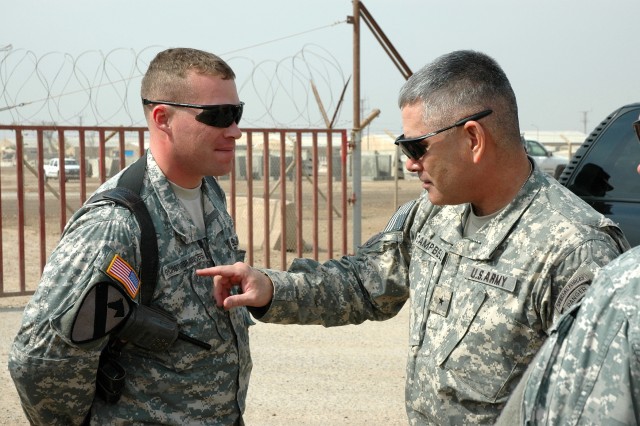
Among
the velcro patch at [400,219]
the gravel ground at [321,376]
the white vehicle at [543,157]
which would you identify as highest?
the velcro patch at [400,219]

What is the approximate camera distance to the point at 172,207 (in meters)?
2.67

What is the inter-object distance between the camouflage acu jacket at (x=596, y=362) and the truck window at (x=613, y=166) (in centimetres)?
300

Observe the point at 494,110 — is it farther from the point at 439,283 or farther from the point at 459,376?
the point at 459,376

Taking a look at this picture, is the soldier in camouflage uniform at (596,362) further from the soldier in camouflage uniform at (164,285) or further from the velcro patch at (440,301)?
the soldier in camouflage uniform at (164,285)

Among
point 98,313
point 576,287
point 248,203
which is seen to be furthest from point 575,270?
point 248,203

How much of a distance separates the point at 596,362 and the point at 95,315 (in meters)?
1.44

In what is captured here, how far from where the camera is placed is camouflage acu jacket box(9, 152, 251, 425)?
2375 mm

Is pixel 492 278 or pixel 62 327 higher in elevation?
pixel 492 278

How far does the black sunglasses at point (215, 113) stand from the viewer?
2.76m

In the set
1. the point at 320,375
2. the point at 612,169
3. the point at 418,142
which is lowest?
the point at 320,375

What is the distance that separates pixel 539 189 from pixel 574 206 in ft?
0.41

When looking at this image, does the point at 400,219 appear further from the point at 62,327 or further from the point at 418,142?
the point at 62,327

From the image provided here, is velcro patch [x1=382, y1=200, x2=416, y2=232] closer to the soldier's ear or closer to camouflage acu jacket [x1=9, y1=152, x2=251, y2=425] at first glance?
camouflage acu jacket [x1=9, y1=152, x2=251, y2=425]

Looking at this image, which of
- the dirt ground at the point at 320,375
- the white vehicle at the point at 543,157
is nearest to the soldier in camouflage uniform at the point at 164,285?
the dirt ground at the point at 320,375
